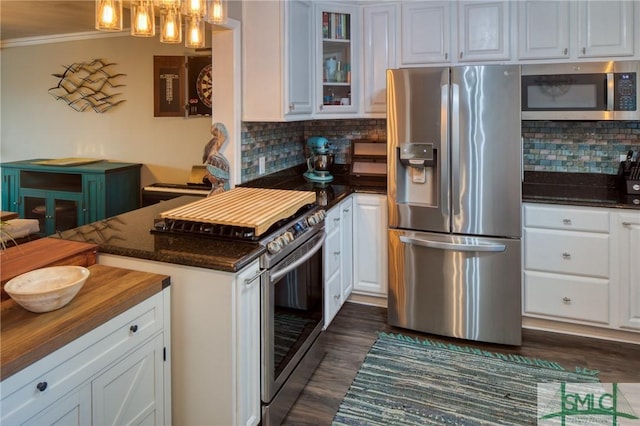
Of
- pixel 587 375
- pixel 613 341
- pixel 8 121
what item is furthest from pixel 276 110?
pixel 8 121

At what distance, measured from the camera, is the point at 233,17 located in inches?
110

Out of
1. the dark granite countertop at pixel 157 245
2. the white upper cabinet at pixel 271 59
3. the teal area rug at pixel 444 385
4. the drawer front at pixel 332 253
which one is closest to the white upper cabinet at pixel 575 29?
the white upper cabinet at pixel 271 59

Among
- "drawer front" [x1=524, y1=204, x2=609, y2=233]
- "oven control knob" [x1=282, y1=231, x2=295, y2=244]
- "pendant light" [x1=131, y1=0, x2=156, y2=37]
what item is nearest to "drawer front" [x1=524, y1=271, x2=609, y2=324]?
"drawer front" [x1=524, y1=204, x2=609, y2=233]

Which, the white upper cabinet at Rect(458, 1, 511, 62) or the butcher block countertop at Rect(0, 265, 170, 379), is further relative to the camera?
the white upper cabinet at Rect(458, 1, 511, 62)

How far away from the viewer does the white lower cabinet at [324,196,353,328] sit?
284 cm

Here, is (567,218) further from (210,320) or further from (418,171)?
(210,320)

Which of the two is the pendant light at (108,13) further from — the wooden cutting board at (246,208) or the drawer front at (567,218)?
the drawer front at (567,218)

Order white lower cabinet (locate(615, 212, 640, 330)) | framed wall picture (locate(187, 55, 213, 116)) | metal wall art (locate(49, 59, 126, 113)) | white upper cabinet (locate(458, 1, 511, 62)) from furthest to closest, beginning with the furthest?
metal wall art (locate(49, 59, 126, 113)) < framed wall picture (locate(187, 55, 213, 116)) < white upper cabinet (locate(458, 1, 511, 62)) < white lower cabinet (locate(615, 212, 640, 330))

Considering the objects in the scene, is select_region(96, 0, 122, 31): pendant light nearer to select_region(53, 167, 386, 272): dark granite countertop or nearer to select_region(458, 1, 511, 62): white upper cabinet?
select_region(53, 167, 386, 272): dark granite countertop

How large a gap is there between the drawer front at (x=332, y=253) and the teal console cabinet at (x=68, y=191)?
2433 millimetres

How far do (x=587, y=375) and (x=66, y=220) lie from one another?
14.7 feet

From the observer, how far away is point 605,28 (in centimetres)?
285

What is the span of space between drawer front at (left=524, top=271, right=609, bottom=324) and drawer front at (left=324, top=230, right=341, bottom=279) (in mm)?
1249

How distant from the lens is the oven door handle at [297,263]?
1.94 meters
